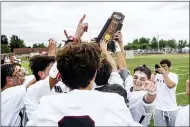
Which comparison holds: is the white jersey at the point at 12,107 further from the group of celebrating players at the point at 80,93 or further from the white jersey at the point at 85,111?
the white jersey at the point at 85,111

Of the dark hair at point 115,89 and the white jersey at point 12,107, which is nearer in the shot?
the dark hair at point 115,89

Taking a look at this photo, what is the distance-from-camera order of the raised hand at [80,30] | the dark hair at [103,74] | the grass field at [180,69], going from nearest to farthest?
the dark hair at [103,74] < the raised hand at [80,30] < the grass field at [180,69]

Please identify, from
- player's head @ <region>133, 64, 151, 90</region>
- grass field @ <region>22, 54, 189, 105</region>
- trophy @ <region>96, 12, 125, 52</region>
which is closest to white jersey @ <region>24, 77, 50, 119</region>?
trophy @ <region>96, 12, 125, 52</region>

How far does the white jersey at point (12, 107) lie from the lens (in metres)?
3.21

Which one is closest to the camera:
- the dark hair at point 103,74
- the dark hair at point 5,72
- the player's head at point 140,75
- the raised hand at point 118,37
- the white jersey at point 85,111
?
the white jersey at point 85,111

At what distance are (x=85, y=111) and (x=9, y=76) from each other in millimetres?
1806

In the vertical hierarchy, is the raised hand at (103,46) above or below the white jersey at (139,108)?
above

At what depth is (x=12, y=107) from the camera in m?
3.26

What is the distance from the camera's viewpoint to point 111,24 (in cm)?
328

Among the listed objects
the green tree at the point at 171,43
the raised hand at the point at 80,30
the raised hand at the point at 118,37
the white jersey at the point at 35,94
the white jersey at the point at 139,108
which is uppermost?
the raised hand at the point at 80,30

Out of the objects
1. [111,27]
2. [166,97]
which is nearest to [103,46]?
[111,27]

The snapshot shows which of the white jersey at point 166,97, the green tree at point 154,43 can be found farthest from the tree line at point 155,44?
the white jersey at point 166,97

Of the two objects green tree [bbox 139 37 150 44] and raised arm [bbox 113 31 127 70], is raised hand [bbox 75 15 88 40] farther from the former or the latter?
green tree [bbox 139 37 150 44]

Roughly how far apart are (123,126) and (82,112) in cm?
27
